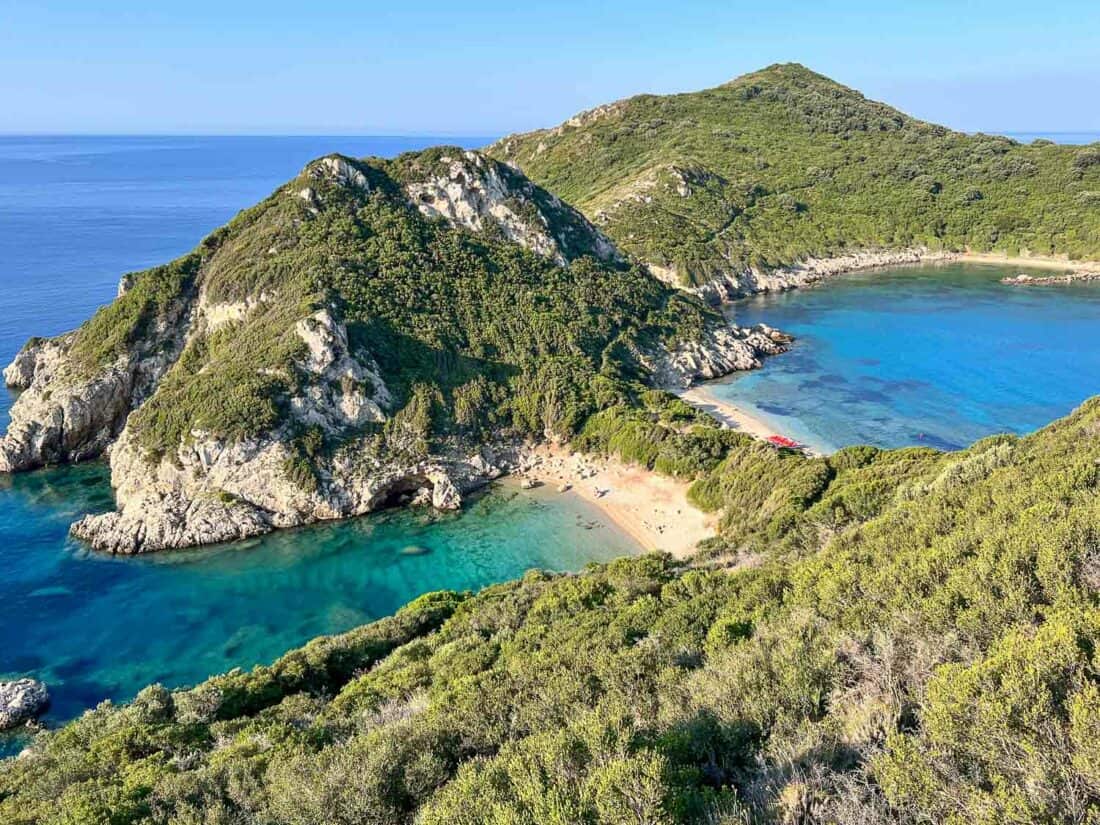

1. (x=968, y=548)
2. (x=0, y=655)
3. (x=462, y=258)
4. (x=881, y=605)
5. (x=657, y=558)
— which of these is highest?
(x=462, y=258)

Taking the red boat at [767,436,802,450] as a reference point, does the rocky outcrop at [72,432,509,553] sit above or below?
below

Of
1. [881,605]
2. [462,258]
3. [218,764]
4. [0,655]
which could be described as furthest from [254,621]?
[462,258]

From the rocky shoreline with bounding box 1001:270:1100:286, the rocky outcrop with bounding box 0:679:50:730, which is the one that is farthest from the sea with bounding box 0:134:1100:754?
the rocky shoreline with bounding box 1001:270:1100:286

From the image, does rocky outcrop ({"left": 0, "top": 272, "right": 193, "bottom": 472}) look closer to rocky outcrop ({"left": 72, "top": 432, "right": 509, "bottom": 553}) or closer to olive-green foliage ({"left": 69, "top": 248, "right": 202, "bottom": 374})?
olive-green foliage ({"left": 69, "top": 248, "right": 202, "bottom": 374})

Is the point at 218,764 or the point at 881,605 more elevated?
the point at 881,605

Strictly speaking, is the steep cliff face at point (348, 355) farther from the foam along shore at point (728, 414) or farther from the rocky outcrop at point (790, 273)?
the rocky outcrop at point (790, 273)

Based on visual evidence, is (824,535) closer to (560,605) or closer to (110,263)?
(560,605)
